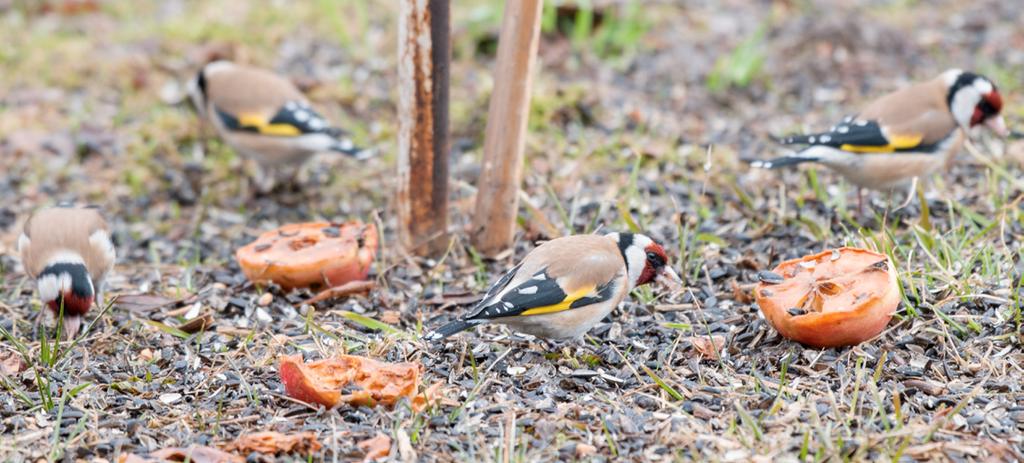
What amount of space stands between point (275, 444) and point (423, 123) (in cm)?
192

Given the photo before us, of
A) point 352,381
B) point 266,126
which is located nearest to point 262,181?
point 266,126

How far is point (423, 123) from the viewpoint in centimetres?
505

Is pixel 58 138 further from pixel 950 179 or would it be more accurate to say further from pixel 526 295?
pixel 950 179

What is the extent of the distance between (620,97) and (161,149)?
A: 2952 mm

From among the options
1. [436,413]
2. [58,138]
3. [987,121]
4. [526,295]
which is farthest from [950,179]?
[58,138]

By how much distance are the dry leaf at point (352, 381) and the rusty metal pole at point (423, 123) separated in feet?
4.47

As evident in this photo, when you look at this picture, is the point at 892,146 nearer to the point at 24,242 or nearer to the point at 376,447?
the point at 376,447

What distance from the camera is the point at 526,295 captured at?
14.0 ft

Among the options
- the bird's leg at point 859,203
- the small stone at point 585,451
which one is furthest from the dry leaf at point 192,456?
the bird's leg at point 859,203

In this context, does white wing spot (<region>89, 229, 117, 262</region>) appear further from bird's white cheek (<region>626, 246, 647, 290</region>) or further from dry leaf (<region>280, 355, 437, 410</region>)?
bird's white cheek (<region>626, 246, 647, 290</region>)

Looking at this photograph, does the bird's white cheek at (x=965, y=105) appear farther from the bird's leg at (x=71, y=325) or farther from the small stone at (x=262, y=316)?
the bird's leg at (x=71, y=325)

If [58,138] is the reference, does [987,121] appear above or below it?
above

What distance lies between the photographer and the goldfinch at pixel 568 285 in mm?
4227

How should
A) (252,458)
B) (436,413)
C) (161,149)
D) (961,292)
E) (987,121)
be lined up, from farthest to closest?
1. (161,149)
2. (987,121)
3. (961,292)
4. (436,413)
5. (252,458)
